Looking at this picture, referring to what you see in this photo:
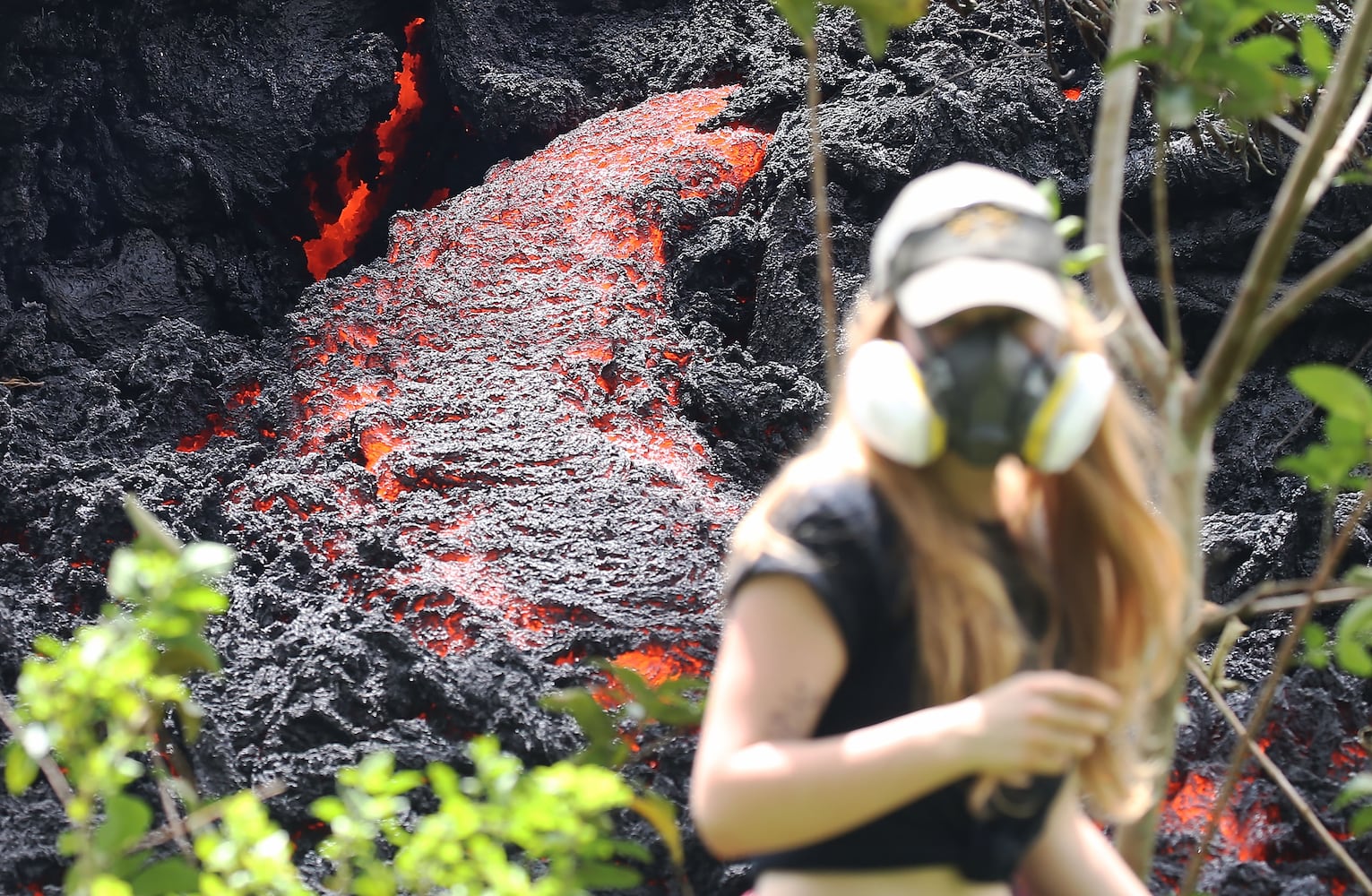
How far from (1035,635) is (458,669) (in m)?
1.00

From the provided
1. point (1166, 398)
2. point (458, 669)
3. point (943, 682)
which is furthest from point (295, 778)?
point (1166, 398)

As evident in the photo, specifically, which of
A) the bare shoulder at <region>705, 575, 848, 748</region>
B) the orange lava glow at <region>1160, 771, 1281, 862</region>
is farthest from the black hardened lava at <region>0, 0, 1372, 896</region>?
the bare shoulder at <region>705, 575, 848, 748</region>

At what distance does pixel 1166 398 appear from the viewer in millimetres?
1175

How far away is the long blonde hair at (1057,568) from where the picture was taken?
959 mm

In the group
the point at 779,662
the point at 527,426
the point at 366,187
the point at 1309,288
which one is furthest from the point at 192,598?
the point at 366,187

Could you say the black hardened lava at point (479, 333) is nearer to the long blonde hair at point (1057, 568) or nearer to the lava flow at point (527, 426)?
the lava flow at point (527, 426)

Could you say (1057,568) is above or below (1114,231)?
below

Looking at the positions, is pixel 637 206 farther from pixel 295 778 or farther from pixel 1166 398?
pixel 1166 398

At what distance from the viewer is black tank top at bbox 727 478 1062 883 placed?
934 mm

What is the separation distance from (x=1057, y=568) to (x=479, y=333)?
1.68m

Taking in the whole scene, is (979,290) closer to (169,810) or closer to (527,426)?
(169,810)

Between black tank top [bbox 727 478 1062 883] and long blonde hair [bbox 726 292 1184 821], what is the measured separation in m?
0.01

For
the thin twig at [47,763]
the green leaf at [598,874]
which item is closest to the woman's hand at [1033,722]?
the green leaf at [598,874]

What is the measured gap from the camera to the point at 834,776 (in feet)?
2.92
